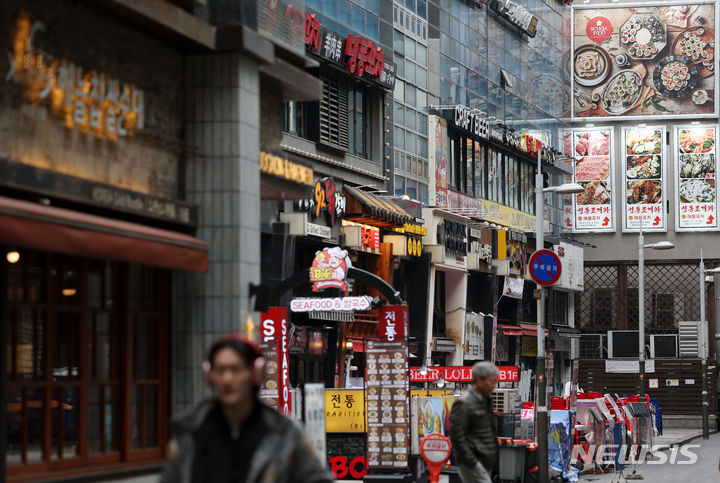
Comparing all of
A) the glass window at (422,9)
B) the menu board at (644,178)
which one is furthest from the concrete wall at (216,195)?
the menu board at (644,178)

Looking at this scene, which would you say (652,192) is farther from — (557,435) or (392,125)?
(557,435)

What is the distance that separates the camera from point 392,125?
145 ft

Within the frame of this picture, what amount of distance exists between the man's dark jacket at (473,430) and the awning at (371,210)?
26.1 meters

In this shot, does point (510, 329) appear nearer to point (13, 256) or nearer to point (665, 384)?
point (665, 384)

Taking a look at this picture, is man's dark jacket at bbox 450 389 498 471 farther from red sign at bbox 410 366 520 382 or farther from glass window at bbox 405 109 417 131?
glass window at bbox 405 109 417 131

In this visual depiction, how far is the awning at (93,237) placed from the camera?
34.7ft

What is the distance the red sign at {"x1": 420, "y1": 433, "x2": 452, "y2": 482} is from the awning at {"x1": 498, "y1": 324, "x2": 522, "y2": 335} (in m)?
36.9

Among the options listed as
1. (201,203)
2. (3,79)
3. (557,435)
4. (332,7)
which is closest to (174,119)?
(201,203)

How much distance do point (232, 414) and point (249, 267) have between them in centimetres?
Result: 853

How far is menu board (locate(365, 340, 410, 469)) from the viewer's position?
2306 cm

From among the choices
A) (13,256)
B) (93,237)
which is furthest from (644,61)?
(93,237)

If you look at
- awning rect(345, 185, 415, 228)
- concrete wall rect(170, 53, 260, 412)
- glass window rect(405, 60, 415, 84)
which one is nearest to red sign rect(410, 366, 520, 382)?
awning rect(345, 185, 415, 228)

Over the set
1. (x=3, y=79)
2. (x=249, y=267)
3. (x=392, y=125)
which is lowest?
(x=249, y=267)

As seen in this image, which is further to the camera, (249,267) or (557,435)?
(557,435)
